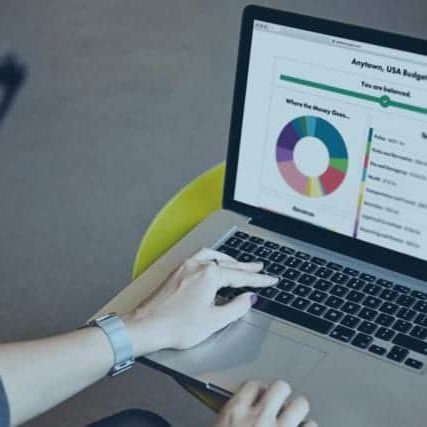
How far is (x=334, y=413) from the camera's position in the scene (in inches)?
46.5

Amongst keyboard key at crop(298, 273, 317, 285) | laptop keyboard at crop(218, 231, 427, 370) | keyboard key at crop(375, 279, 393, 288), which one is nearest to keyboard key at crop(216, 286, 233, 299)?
laptop keyboard at crop(218, 231, 427, 370)

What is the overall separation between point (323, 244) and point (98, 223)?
1279 millimetres

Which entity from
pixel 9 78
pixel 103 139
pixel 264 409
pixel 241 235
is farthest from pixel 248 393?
pixel 9 78

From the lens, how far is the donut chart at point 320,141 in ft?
4.64

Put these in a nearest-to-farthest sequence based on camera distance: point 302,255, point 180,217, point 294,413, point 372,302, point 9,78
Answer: point 294,413 < point 372,302 < point 302,255 < point 180,217 < point 9,78

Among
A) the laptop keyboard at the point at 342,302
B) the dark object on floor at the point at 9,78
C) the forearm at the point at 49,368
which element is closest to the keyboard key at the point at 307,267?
the laptop keyboard at the point at 342,302

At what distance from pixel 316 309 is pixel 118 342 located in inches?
10.8

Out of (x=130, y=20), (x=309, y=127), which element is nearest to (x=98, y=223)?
(x=130, y=20)

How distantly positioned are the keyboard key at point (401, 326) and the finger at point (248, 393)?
0.21 meters

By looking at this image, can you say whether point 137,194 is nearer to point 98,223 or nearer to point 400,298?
point 98,223

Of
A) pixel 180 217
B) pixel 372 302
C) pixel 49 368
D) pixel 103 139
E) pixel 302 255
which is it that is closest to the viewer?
pixel 49 368

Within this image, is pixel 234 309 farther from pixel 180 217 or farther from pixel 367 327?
pixel 180 217

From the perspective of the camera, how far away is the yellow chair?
1.57m

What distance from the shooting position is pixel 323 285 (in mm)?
1407
